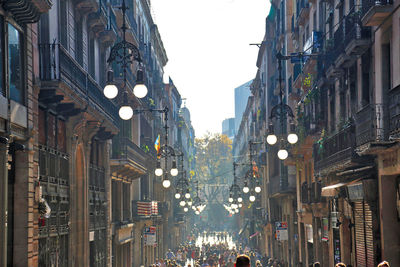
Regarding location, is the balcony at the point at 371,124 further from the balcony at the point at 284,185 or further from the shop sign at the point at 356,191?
the balcony at the point at 284,185

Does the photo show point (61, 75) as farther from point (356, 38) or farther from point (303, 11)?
point (303, 11)

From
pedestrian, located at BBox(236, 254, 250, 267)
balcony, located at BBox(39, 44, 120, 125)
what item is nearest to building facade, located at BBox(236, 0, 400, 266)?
balcony, located at BBox(39, 44, 120, 125)

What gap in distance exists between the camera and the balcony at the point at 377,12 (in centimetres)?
1730

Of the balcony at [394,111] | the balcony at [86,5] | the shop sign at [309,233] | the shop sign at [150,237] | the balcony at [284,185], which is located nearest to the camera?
the balcony at [394,111]

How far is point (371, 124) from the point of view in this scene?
18031 mm

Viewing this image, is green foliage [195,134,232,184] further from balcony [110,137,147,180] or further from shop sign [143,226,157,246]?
balcony [110,137,147,180]

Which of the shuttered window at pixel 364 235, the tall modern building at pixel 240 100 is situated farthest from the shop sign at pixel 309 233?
the tall modern building at pixel 240 100

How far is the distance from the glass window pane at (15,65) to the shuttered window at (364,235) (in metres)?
9.82

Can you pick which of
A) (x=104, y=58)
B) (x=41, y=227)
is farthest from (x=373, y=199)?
(x=104, y=58)

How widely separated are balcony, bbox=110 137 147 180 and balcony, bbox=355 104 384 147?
571 inches

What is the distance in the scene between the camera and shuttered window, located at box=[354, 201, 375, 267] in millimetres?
21406

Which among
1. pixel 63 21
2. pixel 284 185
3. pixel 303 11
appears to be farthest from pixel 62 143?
pixel 284 185

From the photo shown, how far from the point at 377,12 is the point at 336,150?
6589mm

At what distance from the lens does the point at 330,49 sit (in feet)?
79.4
